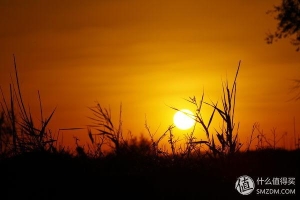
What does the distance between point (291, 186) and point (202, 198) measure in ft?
3.61

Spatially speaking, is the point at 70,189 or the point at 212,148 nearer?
the point at 70,189

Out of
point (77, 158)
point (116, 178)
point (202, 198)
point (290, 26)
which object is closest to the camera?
point (202, 198)

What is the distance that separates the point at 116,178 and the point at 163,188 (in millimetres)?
565

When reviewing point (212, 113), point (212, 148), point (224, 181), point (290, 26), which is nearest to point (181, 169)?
point (224, 181)

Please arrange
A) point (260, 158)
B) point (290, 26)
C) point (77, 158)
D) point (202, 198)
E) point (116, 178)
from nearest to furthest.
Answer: point (202, 198) < point (116, 178) < point (77, 158) < point (260, 158) < point (290, 26)

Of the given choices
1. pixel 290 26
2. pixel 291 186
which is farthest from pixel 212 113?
pixel 290 26

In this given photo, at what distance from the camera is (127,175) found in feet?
19.7

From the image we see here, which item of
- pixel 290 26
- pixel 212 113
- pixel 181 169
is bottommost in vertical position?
pixel 181 169

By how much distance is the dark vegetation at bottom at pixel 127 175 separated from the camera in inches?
216

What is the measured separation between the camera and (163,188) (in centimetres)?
561

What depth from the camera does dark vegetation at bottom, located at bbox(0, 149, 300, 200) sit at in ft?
18.0

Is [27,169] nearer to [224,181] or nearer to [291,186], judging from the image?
[224,181]

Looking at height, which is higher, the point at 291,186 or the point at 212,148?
the point at 212,148

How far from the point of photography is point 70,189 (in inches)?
218
